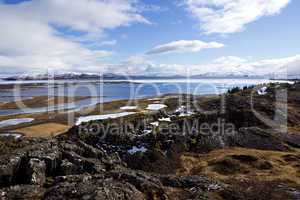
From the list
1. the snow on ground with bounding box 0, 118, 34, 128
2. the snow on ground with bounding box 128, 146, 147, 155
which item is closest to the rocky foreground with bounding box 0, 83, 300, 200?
the snow on ground with bounding box 128, 146, 147, 155

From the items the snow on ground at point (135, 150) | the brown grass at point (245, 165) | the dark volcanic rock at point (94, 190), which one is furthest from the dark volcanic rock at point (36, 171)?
the brown grass at point (245, 165)

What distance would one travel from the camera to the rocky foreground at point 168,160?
1271 centimetres

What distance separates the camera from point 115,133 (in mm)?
29094

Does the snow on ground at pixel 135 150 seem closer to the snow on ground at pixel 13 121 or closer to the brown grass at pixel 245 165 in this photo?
the brown grass at pixel 245 165

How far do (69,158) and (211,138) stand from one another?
58.0 ft

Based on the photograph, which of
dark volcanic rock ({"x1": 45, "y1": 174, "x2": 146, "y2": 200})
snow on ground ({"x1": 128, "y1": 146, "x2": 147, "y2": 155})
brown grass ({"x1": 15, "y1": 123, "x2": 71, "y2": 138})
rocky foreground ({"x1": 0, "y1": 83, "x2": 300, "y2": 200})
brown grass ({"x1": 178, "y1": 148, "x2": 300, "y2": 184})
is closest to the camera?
dark volcanic rock ({"x1": 45, "y1": 174, "x2": 146, "y2": 200})

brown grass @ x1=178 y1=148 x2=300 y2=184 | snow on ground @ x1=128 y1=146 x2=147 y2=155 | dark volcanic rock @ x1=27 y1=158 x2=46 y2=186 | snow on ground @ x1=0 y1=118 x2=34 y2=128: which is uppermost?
dark volcanic rock @ x1=27 y1=158 x2=46 y2=186

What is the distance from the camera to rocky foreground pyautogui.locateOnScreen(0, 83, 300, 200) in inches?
500

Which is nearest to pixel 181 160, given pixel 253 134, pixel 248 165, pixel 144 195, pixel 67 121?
pixel 248 165

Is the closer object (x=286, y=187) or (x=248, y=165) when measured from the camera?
(x=286, y=187)

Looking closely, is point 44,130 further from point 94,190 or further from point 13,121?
point 94,190

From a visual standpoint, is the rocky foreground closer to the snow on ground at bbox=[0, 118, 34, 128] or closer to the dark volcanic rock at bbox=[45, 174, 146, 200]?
the dark volcanic rock at bbox=[45, 174, 146, 200]

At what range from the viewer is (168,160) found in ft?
83.4

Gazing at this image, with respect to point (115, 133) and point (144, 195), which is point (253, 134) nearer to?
point (115, 133)
